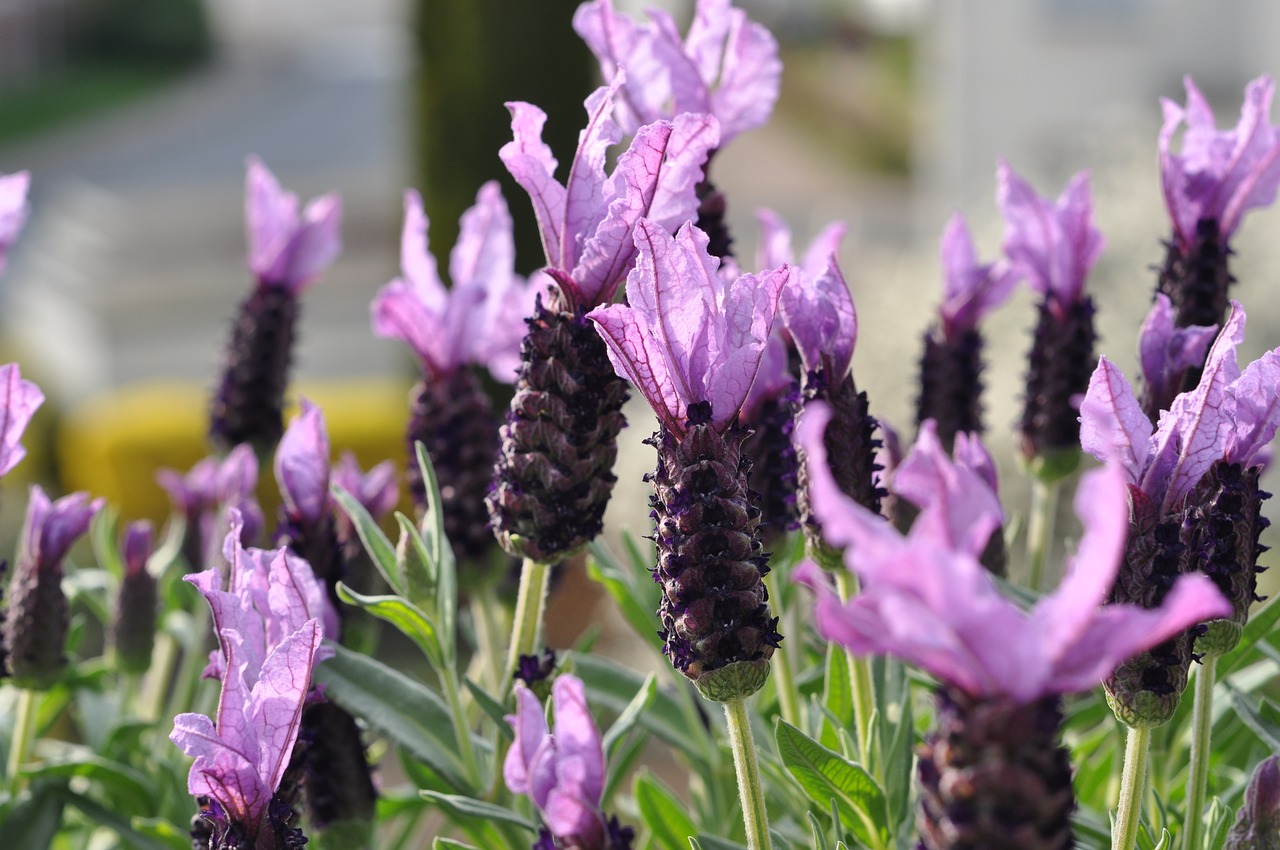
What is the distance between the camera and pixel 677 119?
107 cm

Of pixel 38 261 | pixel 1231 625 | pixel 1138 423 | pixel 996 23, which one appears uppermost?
pixel 1138 423

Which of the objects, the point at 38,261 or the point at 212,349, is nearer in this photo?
the point at 212,349

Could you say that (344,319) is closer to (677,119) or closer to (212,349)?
(212,349)

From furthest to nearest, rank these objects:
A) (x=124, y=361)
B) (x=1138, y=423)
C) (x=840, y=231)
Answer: (x=124, y=361)
(x=840, y=231)
(x=1138, y=423)

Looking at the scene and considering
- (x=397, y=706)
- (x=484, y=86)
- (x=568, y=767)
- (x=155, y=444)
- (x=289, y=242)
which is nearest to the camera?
(x=568, y=767)

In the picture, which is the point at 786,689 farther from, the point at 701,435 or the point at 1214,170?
the point at 1214,170

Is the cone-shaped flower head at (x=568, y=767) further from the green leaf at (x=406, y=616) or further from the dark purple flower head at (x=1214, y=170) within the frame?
the dark purple flower head at (x=1214, y=170)

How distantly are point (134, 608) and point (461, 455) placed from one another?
41 cm

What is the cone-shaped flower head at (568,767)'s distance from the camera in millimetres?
933

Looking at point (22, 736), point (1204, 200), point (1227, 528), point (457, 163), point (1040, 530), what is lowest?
point (457, 163)

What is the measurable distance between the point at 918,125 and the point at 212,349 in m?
8.16

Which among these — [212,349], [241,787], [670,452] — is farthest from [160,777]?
[212,349]

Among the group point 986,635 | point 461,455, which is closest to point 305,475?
point 461,455

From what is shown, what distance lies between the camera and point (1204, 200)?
4.57ft
